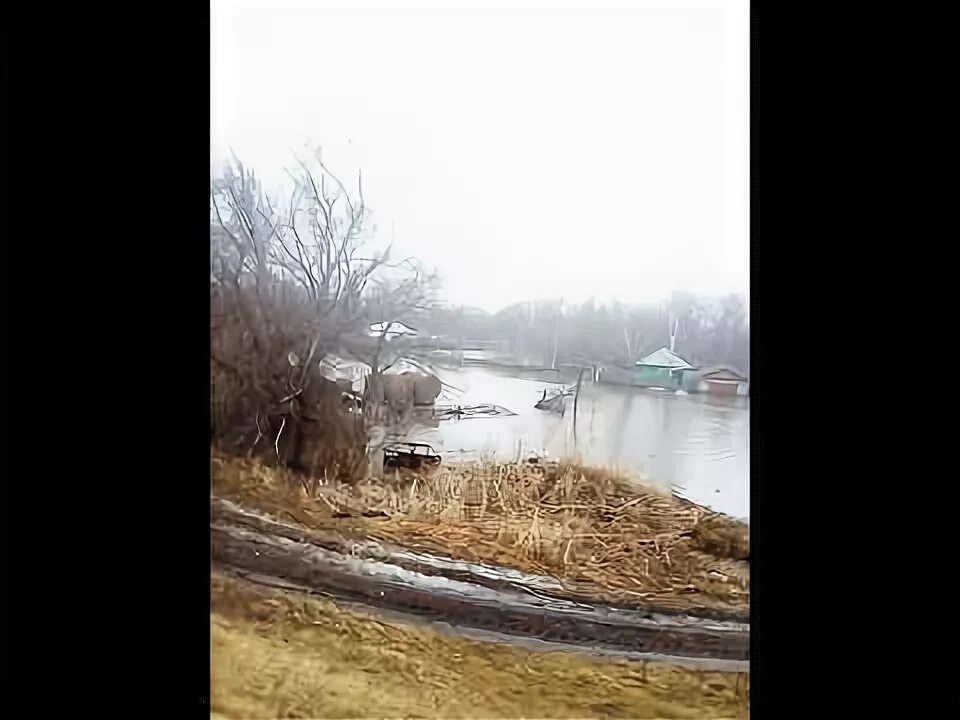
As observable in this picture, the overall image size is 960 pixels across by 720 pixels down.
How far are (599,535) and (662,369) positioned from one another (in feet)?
0.83

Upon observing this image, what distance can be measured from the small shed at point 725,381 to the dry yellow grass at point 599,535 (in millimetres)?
168

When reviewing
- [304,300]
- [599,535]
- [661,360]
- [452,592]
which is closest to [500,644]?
[452,592]

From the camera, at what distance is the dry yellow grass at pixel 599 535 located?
1.14 m

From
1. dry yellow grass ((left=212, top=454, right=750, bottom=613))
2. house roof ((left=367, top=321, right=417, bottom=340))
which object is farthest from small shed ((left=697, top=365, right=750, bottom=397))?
house roof ((left=367, top=321, right=417, bottom=340))

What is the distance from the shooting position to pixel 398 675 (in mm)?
1156

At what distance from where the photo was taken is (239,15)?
117 centimetres

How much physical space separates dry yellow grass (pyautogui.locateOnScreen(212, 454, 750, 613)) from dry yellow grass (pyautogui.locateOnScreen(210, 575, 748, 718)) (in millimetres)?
115

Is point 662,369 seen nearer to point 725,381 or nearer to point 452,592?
point 725,381

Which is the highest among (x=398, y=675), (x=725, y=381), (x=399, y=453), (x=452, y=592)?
(x=725, y=381)

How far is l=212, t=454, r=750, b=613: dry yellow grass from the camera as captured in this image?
1.14 m

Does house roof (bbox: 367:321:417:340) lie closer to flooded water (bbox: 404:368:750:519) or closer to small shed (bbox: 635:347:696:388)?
flooded water (bbox: 404:368:750:519)

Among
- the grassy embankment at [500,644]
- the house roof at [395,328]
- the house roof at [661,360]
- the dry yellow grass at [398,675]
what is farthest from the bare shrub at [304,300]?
the house roof at [661,360]

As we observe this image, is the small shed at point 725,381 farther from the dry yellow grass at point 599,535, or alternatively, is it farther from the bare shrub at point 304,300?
the bare shrub at point 304,300

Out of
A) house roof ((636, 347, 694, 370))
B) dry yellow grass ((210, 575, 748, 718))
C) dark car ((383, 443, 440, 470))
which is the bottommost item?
dry yellow grass ((210, 575, 748, 718))
